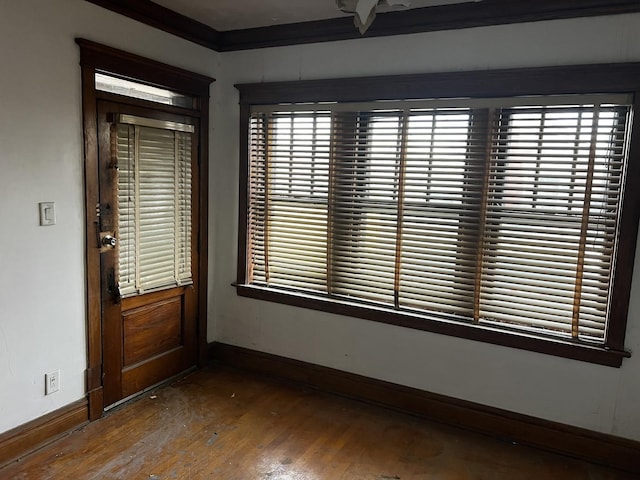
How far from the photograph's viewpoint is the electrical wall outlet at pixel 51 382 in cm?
262

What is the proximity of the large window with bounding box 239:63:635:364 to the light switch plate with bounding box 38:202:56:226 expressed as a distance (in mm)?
1344

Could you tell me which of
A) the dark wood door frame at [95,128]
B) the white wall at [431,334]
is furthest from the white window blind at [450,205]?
the dark wood door frame at [95,128]

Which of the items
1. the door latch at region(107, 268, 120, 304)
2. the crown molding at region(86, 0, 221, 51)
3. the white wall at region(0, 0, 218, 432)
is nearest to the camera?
the white wall at region(0, 0, 218, 432)

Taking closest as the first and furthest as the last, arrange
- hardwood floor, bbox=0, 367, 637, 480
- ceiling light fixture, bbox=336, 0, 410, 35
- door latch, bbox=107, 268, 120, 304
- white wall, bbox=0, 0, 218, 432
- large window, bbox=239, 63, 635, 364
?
1. ceiling light fixture, bbox=336, 0, 410, 35
2. white wall, bbox=0, 0, 218, 432
3. hardwood floor, bbox=0, 367, 637, 480
4. large window, bbox=239, 63, 635, 364
5. door latch, bbox=107, 268, 120, 304

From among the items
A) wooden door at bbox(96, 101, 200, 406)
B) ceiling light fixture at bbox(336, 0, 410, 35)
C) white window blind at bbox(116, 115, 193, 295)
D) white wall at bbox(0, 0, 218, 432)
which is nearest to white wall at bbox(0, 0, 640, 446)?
white wall at bbox(0, 0, 218, 432)

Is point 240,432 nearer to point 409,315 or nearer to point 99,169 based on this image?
point 409,315

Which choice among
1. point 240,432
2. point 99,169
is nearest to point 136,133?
point 99,169

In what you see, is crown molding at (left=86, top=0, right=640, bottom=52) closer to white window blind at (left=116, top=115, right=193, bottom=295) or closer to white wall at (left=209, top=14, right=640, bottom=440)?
white wall at (left=209, top=14, right=640, bottom=440)

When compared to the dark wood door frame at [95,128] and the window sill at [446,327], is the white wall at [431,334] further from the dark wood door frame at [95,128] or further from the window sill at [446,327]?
the dark wood door frame at [95,128]

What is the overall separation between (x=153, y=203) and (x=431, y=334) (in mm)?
1956

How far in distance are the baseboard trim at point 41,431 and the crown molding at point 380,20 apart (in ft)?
7.45

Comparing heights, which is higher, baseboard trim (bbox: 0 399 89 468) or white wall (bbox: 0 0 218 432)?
white wall (bbox: 0 0 218 432)

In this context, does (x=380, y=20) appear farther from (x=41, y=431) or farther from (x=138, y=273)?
(x=41, y=431)

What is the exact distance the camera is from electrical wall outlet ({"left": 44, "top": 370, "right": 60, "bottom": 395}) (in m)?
2.62
